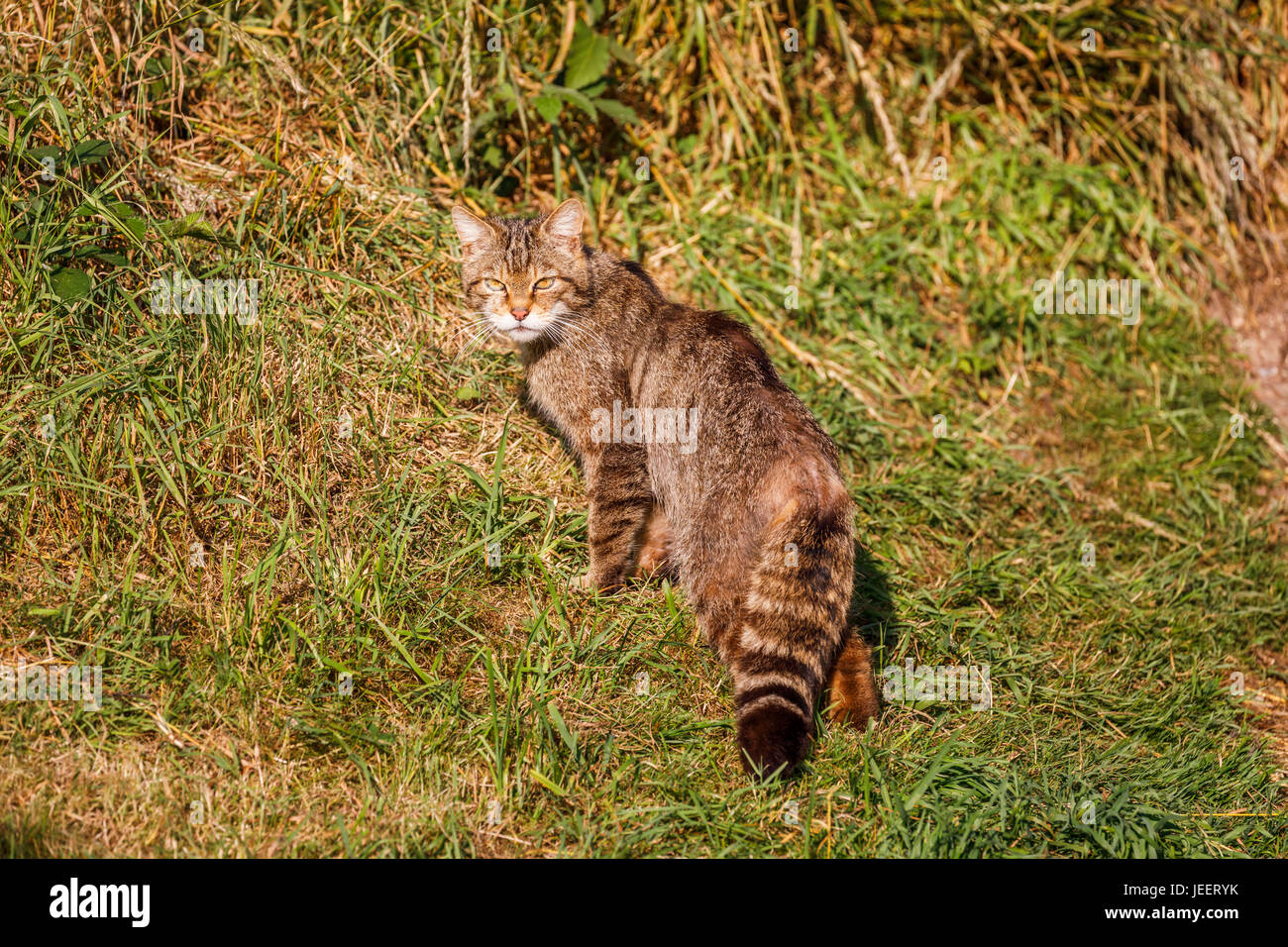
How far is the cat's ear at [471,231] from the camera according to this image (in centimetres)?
439

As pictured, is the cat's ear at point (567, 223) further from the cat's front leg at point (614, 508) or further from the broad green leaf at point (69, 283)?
the broad green leaf at point (69, 283)

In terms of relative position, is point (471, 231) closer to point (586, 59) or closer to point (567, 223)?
point (567, 223)

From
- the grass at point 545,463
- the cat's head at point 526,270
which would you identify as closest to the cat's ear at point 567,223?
the cat's head at point 526,270

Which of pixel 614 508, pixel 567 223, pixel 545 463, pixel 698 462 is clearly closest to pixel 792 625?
pixel 698 462

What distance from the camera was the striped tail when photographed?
3.20 m

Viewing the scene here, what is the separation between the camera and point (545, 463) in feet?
14.9

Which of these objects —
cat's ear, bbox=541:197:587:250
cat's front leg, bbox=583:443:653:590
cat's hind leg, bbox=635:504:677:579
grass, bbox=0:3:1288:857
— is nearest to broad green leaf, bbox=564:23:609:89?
grass, bbox=0:3:1288:857

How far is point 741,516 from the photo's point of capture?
12.0ft

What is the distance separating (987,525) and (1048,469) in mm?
679

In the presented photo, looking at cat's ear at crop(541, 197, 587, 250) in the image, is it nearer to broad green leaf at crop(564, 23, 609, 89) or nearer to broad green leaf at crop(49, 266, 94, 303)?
broad green leaf at crop(564, 23, 609, 89)

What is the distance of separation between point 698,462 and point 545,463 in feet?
2.94

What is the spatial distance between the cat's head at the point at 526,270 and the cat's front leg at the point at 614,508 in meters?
0.59

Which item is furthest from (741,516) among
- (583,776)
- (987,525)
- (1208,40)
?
(1208,40)
